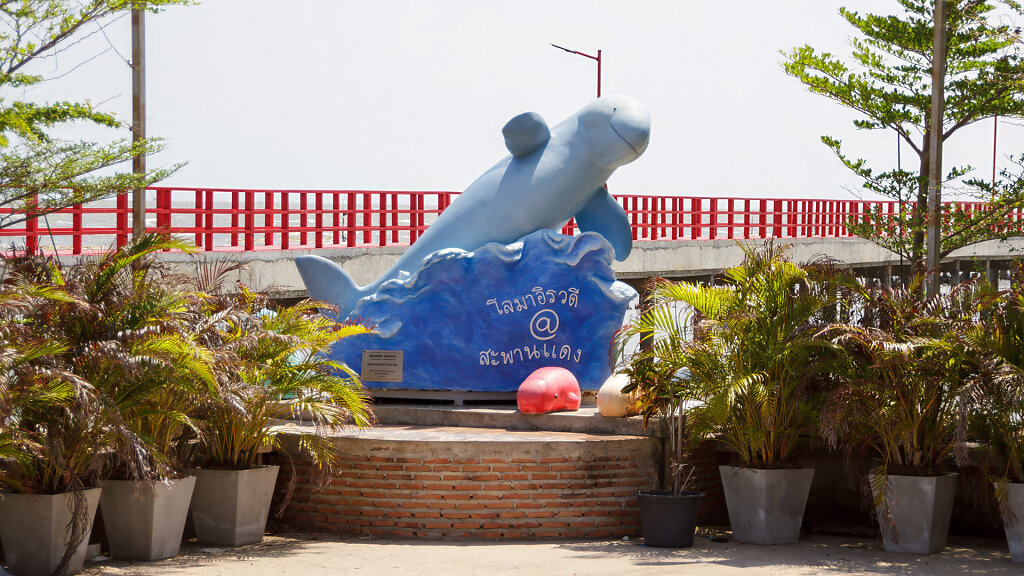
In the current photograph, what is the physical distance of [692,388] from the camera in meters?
9.03

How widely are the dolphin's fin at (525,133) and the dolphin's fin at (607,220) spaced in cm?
83

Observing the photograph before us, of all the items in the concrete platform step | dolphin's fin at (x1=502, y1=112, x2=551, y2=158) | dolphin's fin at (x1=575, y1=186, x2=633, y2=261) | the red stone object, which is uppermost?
dolphin's fin at (x1=502, y1=112, x2=551, y2=158)

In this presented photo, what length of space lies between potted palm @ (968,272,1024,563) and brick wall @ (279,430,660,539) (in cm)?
254

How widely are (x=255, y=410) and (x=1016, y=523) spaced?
5.18 meters

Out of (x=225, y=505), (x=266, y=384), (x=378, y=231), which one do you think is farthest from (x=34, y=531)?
(x=378, y=231)

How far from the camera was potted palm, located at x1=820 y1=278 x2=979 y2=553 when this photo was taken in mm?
8305

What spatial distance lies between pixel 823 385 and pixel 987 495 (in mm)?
1361

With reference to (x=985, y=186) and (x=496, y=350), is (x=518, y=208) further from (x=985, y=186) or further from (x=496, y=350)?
(x=985, y=186)

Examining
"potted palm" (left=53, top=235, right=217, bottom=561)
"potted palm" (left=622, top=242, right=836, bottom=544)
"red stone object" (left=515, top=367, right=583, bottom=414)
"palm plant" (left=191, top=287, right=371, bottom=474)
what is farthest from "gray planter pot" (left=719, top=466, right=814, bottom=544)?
"potted palm" (left=53, top=235, right=217, bottom=561)

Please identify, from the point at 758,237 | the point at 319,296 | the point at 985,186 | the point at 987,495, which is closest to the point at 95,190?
the point at 319,296

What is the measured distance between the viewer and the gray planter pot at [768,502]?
8.86 meters

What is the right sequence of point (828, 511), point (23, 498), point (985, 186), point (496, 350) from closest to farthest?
1. point (23, 498)
2. point (828, 511)
3. point (496, 350)
4. point (985, 186)

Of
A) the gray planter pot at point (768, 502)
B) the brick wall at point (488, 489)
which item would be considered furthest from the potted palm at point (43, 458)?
the gray planter pot at point (768, 502)

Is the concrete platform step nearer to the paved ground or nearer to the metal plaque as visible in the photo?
the metal plaque
